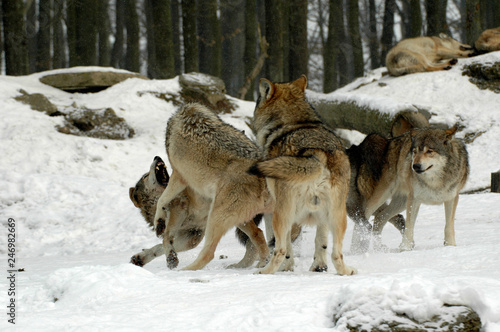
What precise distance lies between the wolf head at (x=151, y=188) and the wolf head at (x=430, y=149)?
3.06 m

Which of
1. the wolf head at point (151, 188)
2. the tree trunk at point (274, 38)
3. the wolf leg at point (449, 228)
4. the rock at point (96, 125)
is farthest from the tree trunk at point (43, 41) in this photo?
the wolf leg at point (449, 228)

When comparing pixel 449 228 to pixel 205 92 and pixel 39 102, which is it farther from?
pixel 39 102

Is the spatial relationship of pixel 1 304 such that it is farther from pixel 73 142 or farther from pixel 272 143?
pixel 73 142

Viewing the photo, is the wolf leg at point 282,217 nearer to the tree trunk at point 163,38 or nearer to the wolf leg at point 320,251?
the wolf leg at point 320,251

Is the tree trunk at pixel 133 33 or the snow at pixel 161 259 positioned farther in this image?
the tree trunk at pixel 133 33

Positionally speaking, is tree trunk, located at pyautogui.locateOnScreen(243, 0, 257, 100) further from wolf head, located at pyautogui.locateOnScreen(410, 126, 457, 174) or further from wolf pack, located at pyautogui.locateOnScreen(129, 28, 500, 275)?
wolf head, located at pyautogui.locateOnScreen(410, 126, 457, 174)

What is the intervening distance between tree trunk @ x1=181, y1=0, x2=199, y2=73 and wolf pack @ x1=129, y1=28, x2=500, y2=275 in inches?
495

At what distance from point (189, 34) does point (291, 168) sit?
51.0 feet

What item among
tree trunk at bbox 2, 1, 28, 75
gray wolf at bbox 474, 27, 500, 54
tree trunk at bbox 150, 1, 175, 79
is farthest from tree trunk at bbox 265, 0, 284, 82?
tree trunk at bbox 2, 1, 28, 75

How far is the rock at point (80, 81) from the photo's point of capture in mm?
15008

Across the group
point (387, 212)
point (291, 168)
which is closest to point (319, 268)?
point (291, 168)

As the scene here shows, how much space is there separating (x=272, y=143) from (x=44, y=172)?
7.22 meters

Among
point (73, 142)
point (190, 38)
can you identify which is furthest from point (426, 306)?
point (190, 38)

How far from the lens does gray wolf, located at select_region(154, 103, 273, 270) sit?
206 inches
